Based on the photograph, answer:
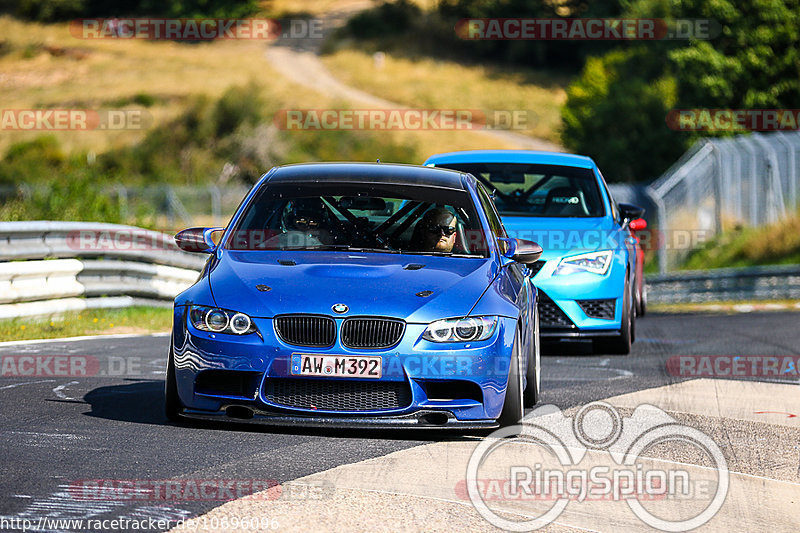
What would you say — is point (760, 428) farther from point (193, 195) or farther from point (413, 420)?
point (193, 195)

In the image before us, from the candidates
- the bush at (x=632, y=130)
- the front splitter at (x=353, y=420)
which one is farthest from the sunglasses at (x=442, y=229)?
the bush at (x=632, y=130)

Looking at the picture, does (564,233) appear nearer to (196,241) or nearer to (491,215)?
(491,215)

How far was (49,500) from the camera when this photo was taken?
18.0 feet

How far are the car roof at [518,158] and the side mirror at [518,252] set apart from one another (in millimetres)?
4833

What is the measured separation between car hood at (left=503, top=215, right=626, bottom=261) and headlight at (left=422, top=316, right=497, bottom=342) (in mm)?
4716

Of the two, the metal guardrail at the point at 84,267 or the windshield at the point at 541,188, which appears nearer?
the windshield at the point at 541,188

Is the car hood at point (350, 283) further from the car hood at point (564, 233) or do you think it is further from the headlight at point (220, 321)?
the car hood at point (564, 233)

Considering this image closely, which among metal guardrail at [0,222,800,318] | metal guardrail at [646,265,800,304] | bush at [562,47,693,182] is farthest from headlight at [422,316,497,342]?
bush at [562,47,693,182]

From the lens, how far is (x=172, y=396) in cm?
733

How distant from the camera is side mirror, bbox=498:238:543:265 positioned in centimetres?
838

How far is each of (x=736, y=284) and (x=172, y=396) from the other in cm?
1856

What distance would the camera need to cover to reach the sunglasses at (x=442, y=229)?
327 inches

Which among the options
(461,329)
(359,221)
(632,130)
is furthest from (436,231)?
(632,130)

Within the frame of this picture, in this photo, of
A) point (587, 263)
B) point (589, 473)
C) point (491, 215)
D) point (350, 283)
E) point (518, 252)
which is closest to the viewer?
point (589, 473)
